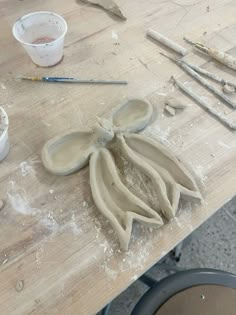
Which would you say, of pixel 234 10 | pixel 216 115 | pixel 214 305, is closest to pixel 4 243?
pixel 214 305

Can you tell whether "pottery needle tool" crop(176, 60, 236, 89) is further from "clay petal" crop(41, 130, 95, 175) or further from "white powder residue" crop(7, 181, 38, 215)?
"white powder residue" crop(7, 181, 38, 215)

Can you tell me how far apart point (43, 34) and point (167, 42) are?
328 mm

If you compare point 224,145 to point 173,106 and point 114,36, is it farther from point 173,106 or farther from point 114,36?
point 114,36

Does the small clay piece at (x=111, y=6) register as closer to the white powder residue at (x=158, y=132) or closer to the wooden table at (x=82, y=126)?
the wooden table at (x=82, y=126)

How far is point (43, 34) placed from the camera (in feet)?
3.22

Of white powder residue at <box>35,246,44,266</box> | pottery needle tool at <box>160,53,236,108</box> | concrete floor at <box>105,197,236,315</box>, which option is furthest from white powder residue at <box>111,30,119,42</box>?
concrete floor at <box>105,197,236,315</box>

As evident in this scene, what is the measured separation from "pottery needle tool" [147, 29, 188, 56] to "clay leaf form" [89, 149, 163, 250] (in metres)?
0.38

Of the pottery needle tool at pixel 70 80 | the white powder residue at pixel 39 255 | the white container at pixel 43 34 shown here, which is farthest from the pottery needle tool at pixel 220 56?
the white powder residue at pixel 39 255

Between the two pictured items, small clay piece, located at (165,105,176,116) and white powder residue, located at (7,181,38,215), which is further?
small clay piece, located at (165,105,176,116)

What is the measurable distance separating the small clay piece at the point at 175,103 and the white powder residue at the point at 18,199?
15.2 inches

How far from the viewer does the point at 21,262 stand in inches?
26.0

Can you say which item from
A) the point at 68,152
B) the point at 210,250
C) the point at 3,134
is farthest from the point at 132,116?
the point at 210,250

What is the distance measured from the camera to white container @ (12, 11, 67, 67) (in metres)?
0.90

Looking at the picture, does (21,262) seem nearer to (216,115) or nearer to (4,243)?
(4,243)
